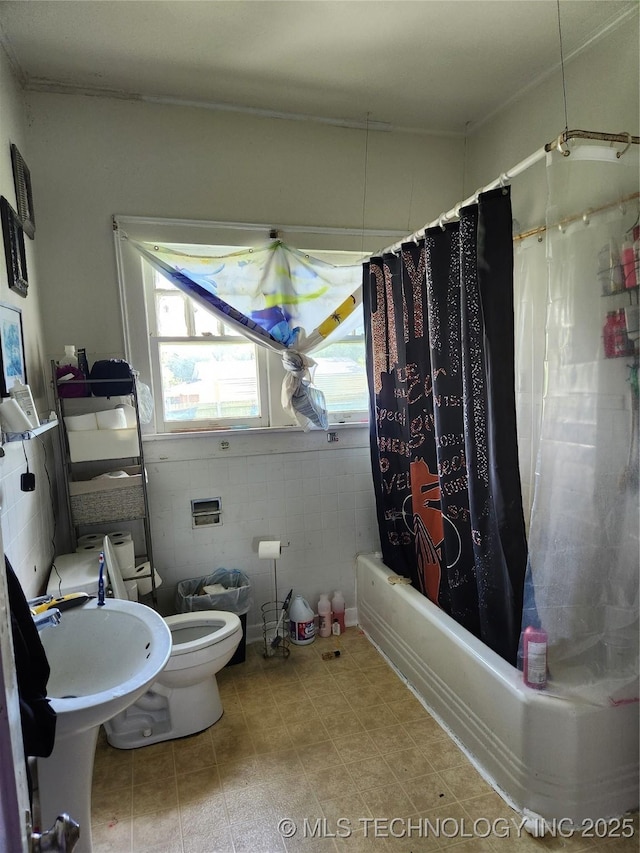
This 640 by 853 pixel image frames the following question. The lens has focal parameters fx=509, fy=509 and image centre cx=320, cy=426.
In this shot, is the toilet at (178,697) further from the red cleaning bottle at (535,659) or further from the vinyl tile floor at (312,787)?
the red cleaning bottle at (535,659)

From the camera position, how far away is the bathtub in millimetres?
1548

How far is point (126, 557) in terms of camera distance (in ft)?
7.44

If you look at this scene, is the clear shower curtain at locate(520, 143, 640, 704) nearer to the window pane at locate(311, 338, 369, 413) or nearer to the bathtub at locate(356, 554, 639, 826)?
the bathtub at locate(356, 554, 639, 826)

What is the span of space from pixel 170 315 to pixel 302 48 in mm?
1283

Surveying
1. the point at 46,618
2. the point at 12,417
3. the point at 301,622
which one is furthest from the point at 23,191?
the point at 301,622

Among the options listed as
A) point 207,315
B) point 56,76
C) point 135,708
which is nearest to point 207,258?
point 207,315

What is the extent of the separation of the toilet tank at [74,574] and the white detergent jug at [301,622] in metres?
1.06

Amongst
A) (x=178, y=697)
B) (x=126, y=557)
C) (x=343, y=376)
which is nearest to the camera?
(x=178, y=697)

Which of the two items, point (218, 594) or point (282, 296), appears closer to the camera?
point (218, 594)

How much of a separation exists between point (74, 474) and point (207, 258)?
120cm

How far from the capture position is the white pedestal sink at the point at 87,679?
3.84 ft

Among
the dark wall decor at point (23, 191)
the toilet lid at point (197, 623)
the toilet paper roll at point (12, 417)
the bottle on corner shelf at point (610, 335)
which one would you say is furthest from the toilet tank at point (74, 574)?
the bottle on corner shelf at point (610, 335)

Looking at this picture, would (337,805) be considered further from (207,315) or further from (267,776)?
(207,315)

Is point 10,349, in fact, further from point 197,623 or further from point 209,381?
A: point 197,623
